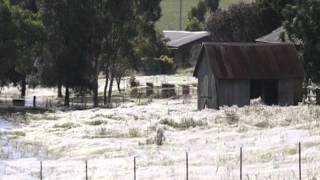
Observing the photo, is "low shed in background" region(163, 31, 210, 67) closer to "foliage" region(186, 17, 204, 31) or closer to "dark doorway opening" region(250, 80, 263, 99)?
"foliage" region(186, 17, 204, 31)

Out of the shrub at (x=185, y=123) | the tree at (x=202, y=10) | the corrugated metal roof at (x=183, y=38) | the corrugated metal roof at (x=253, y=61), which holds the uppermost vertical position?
the tree at (x=202, y=10)

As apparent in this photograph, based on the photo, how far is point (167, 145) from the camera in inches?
1209

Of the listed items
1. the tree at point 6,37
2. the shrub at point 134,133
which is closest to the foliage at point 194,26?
the tree at point 6,37

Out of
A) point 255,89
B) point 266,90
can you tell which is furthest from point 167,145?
point 255,89

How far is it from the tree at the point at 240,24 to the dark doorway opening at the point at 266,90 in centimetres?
3940

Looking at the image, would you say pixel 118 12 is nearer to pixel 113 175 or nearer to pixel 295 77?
pixel 295 77

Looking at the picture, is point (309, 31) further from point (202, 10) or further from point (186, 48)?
point (202, 10)

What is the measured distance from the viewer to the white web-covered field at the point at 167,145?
917 inches

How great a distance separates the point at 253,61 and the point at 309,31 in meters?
4.98

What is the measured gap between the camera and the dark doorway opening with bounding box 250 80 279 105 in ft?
166

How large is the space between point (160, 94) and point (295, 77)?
24571 millimetres

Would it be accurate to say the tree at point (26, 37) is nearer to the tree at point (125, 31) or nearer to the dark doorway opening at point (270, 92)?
Answer: the tree at point (125, 31)

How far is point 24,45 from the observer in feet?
217

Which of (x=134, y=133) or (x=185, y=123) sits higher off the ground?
(x=185, y=123)
